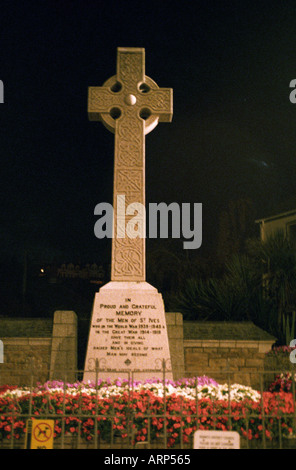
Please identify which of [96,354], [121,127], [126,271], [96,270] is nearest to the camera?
[96,354]

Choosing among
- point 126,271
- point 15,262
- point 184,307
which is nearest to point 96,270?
point 15,262

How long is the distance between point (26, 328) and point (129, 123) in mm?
4239

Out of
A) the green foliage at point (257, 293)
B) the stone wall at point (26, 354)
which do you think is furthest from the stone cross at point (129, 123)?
the green foliage at point (257, 293)

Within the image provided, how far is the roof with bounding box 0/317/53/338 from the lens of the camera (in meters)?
7.95

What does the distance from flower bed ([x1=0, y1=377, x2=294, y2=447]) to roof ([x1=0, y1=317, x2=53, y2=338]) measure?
1.87m

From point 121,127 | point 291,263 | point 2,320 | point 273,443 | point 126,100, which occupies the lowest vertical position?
point 273,443

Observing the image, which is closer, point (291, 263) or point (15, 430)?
point (15, 430)

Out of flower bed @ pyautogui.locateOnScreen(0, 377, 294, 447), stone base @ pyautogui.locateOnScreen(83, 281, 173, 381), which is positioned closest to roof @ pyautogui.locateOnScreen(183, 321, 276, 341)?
stone base @ pyautogui.locateOnScreen(83, 281, 173, 381)

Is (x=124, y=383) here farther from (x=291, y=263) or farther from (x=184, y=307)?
(x=291, y=263)

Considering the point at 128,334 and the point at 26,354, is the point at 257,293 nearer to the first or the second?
the point at 128,334

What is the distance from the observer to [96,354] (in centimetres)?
731

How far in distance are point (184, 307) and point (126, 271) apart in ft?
10.2

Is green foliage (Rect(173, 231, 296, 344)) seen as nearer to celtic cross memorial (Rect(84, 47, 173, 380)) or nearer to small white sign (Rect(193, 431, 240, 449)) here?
celtic cross memorial (Rect(84, 47, 173, 380))

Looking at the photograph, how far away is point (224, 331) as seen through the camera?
8203 mm
